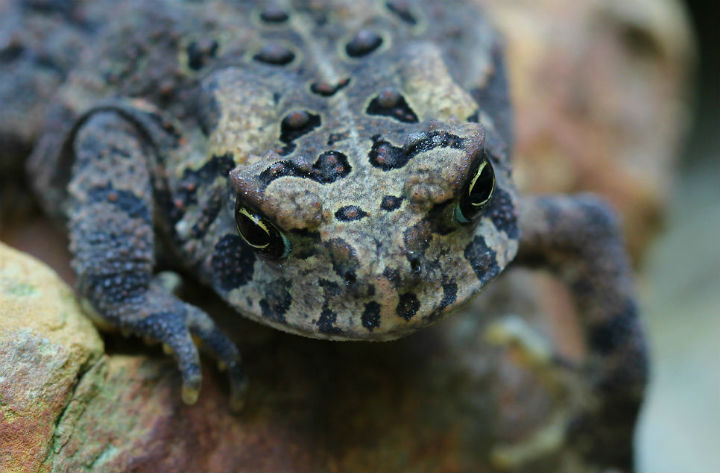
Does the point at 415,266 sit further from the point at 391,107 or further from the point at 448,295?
the point at 391,107

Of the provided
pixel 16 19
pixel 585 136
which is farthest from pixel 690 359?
pixel 16 19

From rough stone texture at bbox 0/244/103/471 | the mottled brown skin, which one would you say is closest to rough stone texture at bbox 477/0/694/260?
the mottled brown skin

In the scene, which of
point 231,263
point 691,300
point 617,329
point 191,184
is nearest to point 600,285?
point 617,329

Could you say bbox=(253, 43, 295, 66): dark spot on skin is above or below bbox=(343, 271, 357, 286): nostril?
above

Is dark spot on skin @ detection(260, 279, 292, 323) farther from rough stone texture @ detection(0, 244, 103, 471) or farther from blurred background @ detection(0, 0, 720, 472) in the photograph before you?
rough stone texture @ detection(0, 244, 103, 471)

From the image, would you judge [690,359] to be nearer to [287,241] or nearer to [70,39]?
[287,241]

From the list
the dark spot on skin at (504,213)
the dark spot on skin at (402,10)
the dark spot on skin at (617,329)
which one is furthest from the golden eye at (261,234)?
the dark spot on skin at (617,329)
